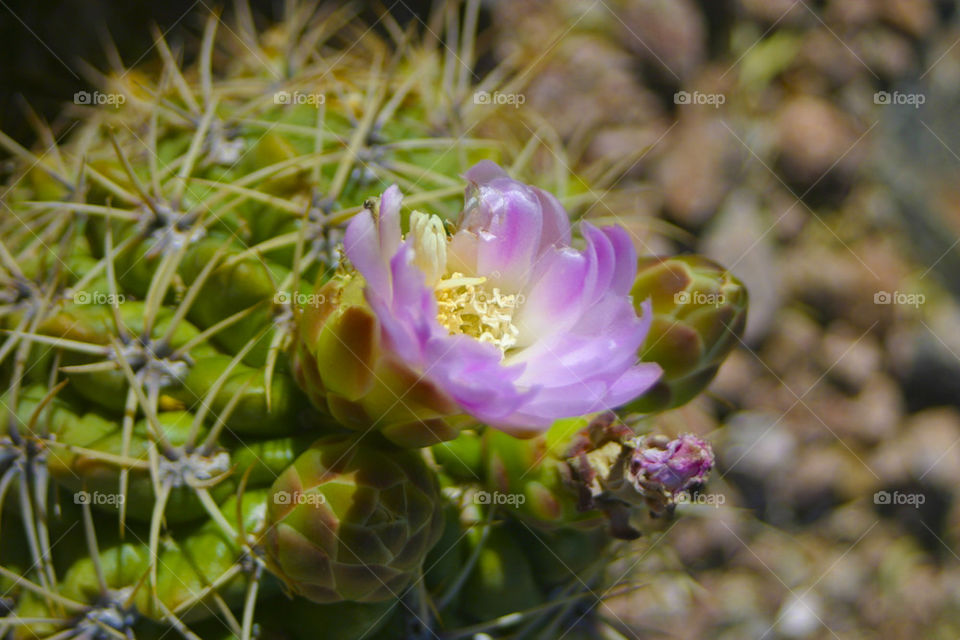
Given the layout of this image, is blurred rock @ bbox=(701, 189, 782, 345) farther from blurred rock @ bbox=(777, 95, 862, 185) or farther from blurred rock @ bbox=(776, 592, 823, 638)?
blurred rock @ bbox=(776, 592, 823, 638)

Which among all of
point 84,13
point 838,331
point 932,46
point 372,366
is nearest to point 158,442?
point 372,366

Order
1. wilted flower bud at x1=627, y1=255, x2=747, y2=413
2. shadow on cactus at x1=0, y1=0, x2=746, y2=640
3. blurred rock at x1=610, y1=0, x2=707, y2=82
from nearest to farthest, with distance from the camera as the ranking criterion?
shadow on cactus at x1=0, y1=0, x2=746, y2=640 < wilted flower bud at x1=627, y1=255, x2=747, y2=413 < blurred rock at x1=610, y1=0, x2=707, y2=82

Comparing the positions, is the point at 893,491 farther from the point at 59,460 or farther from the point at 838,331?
the point at 59,460

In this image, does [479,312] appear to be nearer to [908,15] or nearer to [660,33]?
[660,33]

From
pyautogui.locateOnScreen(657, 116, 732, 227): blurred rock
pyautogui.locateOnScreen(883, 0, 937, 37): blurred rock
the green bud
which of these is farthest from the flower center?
pyautogui.locateOnScreen(883, 0, 937, 37): blurred rock

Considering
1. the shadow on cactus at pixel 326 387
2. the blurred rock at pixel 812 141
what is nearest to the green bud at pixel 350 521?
the shadow on cactus at pixel 326 387

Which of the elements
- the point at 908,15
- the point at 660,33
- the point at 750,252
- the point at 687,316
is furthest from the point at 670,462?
the point at 908,15

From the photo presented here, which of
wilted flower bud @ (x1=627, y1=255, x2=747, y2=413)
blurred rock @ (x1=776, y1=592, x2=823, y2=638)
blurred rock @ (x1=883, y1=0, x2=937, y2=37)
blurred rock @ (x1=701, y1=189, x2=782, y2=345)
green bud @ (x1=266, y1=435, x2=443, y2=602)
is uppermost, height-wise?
blurred rock @ (x1=883, y1=0, x2=937, y2=37)
